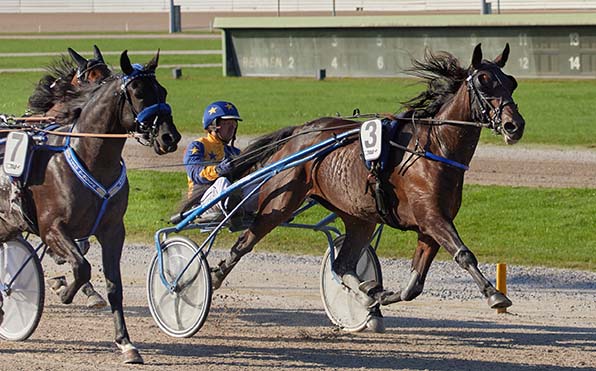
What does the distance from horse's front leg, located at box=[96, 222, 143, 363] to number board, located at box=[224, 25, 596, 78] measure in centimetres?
1587

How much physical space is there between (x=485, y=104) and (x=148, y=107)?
6.31 ft

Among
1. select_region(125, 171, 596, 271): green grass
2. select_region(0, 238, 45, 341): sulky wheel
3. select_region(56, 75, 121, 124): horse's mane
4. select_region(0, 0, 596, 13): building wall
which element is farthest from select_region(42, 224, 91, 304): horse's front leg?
select_region(0, 0, 596, 13): building wall

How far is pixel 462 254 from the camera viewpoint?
6793mm

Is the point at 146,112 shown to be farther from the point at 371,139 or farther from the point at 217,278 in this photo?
the point at 217,278

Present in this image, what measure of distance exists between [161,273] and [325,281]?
3.78 feet

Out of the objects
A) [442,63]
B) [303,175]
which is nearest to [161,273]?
[303,175]

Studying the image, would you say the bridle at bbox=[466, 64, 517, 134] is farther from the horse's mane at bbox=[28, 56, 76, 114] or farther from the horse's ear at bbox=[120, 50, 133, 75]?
the horse's mane at bbox=[28, 56, 76, 114]

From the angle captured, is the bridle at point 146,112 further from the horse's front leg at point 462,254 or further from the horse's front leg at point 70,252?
the horse's front leg at point 462,254

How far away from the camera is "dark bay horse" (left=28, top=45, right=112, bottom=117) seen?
811 cm

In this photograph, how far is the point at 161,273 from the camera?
7922 millimetres

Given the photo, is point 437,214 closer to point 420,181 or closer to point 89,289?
point 420,181

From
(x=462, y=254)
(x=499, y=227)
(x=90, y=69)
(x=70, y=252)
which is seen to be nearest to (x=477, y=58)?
(x=462, y=254)

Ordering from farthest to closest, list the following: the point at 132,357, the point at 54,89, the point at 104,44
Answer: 1. the point at 104,44
2. the point at 54,89
3. the point at 132,357

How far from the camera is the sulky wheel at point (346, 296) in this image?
8070mm
